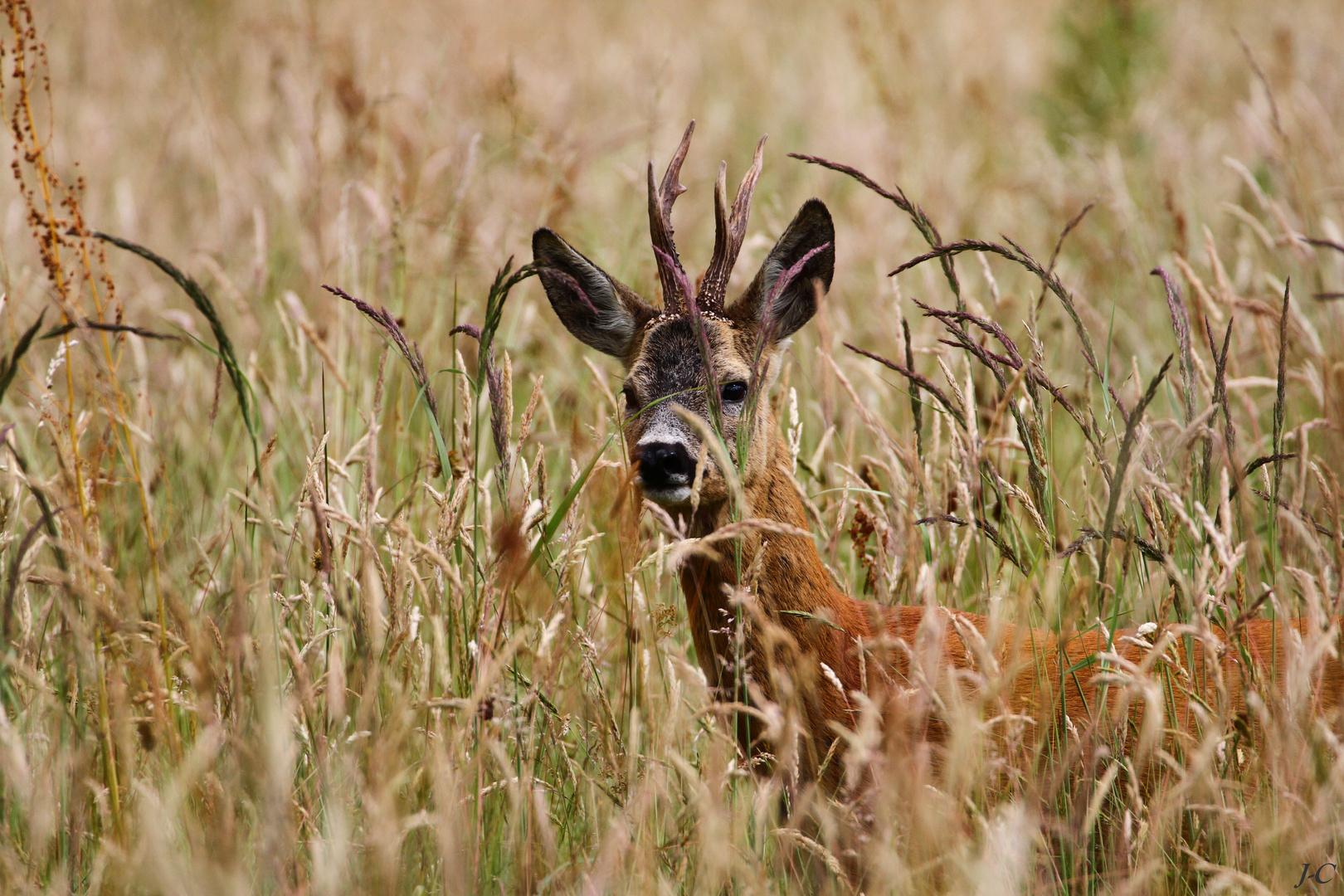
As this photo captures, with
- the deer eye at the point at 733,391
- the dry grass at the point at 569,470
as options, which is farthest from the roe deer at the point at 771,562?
the dry grass at the point at 569,470

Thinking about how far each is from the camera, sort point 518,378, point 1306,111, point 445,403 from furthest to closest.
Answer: point 1306,111
point 518,378
point 445,403

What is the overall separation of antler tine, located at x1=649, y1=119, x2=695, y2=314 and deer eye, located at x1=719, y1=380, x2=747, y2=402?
265 millimetres

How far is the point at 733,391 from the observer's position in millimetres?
3590


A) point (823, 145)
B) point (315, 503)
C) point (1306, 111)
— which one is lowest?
point (315, 503)

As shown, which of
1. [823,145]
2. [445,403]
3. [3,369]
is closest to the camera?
[3,369]

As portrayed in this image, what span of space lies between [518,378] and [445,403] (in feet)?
2.79

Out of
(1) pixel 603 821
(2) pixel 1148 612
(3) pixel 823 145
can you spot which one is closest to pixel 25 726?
(1) pixel 603 821

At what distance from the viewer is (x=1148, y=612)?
9.37 ft

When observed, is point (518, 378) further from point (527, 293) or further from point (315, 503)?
point (315, 503)

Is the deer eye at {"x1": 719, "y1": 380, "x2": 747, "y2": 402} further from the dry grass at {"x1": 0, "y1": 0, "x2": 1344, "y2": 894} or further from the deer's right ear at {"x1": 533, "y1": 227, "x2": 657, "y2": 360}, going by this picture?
the deer's right ear at {"x1": 533, "y1": 227, "x2": 657, "y2": 360}

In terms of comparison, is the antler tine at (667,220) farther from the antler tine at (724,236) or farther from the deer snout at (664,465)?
the deer snout at (664,465)

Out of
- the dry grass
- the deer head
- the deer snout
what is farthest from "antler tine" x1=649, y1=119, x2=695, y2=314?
the deer snout

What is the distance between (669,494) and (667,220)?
835mm

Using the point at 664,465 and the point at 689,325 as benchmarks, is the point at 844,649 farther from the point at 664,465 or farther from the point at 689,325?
the point at 689,325
